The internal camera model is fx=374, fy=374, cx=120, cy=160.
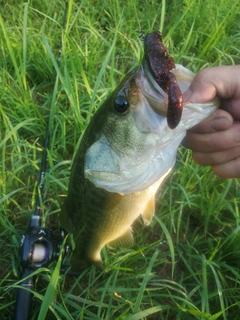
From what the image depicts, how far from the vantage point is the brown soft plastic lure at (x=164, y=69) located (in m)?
1.29

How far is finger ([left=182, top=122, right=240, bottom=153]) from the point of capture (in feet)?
5.90

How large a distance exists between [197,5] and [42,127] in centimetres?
175

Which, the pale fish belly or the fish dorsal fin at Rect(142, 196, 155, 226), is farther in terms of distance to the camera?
the fish dorsal fin at Rect(142, 196, 155, 226)

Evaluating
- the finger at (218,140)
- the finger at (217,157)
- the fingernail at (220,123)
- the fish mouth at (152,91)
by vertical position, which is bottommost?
the finger at (217,157)

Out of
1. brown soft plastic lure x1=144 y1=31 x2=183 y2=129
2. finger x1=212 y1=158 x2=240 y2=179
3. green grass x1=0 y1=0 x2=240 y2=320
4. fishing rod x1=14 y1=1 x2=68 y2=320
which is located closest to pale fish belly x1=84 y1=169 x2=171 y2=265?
green grass x1=0 y1=0 x2=240 y2=320

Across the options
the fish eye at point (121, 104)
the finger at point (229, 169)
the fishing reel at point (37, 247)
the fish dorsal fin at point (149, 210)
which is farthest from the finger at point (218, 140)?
the fishing reel at point (37, 247)

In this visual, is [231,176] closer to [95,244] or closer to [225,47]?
[95,244]

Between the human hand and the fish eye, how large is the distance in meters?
0.26

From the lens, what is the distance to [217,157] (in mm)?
1978

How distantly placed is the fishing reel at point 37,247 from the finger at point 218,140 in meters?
0.97

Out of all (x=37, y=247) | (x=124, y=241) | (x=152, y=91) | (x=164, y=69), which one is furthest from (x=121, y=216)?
(x=164, y=69)

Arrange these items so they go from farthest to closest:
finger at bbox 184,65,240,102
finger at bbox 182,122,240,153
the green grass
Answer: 1. the green grass
2. finger at bbox 182,122,240,153
3. finger at bbox 184,65,240,102

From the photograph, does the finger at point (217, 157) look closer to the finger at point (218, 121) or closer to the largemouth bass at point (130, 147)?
the finger at point (218, 121)

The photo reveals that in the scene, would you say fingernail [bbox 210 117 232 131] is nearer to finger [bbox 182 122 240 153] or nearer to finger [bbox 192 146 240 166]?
finger [bbox 182 122 240 153]
